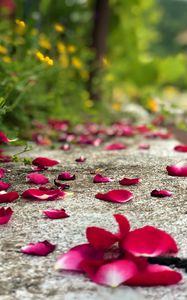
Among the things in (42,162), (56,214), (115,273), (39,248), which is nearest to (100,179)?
Result: (42,162)

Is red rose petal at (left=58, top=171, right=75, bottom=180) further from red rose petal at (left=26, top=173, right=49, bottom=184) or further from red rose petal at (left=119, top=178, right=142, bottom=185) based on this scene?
red rose petal at (left=119, top=178, right=142, bottom=185)

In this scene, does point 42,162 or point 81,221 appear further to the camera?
point 42,162

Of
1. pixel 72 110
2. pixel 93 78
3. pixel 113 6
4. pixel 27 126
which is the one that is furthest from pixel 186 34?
pixel 27 126

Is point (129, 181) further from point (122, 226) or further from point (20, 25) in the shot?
point (20, 25)

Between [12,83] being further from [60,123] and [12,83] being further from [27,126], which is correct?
[60,123]

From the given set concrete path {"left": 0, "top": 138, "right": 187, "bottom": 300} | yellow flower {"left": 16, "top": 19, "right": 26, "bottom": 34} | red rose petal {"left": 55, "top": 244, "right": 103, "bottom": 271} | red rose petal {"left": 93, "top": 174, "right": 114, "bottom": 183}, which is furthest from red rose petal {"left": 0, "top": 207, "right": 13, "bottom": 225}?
yellow flower {"left": 16, "top": 19, "right": 26, "bottom": 34}

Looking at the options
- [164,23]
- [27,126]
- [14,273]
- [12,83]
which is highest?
[164,23]
